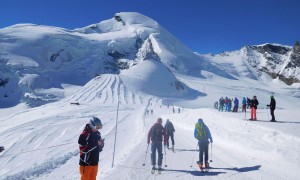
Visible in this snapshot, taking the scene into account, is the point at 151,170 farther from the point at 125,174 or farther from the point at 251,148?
the point at 251,148

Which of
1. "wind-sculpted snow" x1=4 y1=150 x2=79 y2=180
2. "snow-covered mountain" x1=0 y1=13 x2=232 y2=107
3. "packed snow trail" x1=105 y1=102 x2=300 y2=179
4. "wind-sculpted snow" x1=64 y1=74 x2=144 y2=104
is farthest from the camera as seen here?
"snow-covered mountain" x1=0 y1=13 x2=232 y2=107

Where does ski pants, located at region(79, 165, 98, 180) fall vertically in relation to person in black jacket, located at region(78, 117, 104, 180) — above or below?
below

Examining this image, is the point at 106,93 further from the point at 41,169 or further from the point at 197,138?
the point at 197,138

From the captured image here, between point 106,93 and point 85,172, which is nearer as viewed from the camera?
point 85,172

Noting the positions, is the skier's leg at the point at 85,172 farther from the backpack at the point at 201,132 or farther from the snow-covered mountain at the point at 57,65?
the snow-covered mountain at the point at 57,65

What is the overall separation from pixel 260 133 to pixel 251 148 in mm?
946

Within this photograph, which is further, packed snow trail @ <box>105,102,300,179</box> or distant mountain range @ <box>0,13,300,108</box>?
distant mountain range @ <box>0,13,300,108</box>

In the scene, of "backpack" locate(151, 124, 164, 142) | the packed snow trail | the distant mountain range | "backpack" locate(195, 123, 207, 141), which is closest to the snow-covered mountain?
the distant mountain range

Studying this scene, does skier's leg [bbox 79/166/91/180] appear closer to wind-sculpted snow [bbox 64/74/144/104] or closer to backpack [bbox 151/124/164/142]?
backpack [bbox 151/124/164/142]

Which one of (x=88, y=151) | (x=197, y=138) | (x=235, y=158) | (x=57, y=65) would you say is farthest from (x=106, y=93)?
(x=57, y=65)

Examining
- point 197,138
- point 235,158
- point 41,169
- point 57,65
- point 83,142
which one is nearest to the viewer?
point 83,142

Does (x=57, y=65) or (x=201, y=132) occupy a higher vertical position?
(x=57, y=65)

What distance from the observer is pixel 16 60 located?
146875mm

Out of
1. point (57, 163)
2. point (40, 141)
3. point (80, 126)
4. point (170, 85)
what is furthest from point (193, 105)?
point (57, 163)
